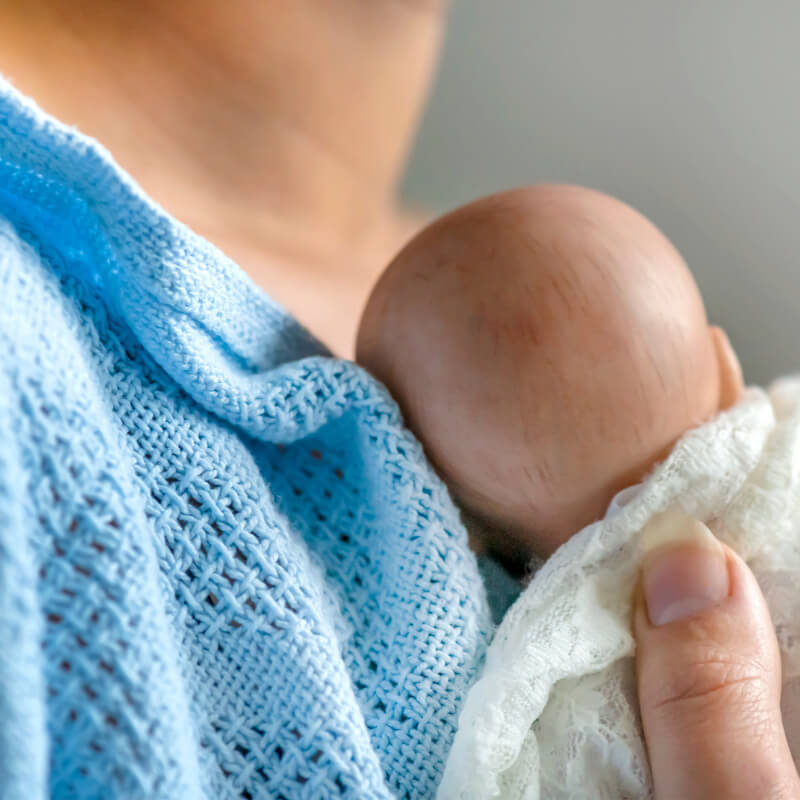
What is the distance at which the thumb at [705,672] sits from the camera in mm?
407

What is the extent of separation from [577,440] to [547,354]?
56 mm

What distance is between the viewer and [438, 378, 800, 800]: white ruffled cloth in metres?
0.43

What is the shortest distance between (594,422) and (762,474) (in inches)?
4.9

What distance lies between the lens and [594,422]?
455mm

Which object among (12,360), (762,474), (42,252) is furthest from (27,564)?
(762,474)

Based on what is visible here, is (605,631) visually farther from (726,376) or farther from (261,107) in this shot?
(261,107)

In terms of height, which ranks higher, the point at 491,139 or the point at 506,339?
the point at 491,139

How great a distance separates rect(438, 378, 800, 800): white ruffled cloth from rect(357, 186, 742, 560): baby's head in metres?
0.03

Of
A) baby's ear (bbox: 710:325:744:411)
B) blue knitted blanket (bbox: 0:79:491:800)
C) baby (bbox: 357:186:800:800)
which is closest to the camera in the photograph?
blue knitted blanket (bbox: 0:79:491:800)

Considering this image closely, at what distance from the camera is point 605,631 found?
0.46 metres

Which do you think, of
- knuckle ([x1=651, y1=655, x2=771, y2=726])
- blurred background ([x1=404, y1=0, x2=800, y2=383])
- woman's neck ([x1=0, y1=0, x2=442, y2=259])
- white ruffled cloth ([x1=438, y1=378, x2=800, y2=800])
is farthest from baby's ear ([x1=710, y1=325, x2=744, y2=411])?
woman's neck ([x1=0, y1=0, x2=442, y2=259])

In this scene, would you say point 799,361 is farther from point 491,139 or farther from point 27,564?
point 27,564

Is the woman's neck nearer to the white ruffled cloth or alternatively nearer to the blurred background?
the blurred background

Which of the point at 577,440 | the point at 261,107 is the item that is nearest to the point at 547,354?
the point at 577,440
